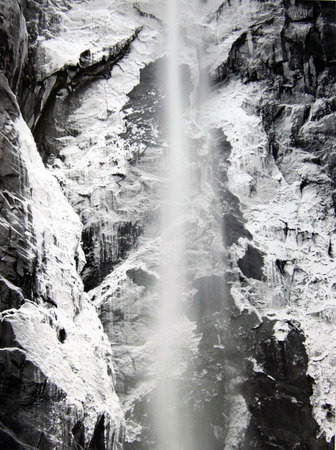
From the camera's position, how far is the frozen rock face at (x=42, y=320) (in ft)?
18.5

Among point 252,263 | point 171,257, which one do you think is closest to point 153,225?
point 171,257

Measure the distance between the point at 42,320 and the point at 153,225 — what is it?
319 cm

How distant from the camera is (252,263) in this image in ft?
28.1

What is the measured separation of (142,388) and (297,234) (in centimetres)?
369

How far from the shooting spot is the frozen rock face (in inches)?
222

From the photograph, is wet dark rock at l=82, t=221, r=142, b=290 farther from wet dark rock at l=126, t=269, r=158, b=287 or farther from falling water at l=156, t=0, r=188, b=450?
falling water at l=156, t=0, r=188, b=450

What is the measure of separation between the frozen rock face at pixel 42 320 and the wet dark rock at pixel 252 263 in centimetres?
267

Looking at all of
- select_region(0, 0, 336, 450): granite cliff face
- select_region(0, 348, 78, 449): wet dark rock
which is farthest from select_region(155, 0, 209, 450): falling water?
select_region(0, 348, 78, 449): wet dark rock

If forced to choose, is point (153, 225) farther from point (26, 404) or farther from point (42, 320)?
point (26, 404)

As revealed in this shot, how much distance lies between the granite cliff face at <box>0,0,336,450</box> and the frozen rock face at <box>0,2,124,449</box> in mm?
23

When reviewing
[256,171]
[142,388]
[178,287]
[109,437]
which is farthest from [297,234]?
[109,437]

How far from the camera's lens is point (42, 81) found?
958 centimetres

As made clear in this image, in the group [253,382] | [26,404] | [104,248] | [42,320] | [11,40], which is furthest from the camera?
[104,248]

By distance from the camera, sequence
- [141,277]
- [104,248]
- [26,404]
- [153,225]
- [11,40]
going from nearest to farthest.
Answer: [26,404] < [11,40] < [141,277] < [104,248] < [153,225]
